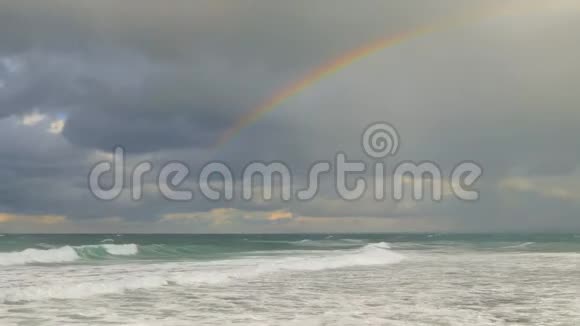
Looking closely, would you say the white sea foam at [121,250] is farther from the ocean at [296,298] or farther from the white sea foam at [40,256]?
the ocean at [296,298]

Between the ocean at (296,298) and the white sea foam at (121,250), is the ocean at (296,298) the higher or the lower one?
the higher one

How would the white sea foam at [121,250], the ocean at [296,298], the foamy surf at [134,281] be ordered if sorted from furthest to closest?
1. the white sea foam at [121,250]
2. the foamy surf at [134,281]
3. the ocean at [296,298]

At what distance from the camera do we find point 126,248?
41000 mm

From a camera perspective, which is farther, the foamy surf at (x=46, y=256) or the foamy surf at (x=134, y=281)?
the foamy surf at (x=46, y=256)

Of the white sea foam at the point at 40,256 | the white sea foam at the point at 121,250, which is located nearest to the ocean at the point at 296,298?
the white sea foam at the point at 40,256

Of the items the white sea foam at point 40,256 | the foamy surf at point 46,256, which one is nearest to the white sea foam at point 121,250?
the foamy surf at point 46,256

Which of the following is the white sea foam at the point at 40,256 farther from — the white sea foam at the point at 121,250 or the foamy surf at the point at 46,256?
the white sea foam at the point at 121,250

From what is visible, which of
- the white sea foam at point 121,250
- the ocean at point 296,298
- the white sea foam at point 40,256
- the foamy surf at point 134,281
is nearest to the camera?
the ocean at point 296,298

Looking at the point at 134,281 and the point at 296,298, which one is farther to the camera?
the point at 134,281

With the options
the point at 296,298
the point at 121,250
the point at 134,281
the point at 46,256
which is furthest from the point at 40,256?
the point at 296,298

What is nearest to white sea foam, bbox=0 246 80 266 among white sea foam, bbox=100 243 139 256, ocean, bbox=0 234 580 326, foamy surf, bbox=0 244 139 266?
foamy surf, bbox=0 244 139 266

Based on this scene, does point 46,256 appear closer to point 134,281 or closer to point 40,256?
point 40,256

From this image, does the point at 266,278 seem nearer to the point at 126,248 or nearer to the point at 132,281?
the point at 132,281

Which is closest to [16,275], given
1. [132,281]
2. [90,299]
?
[132,281]
